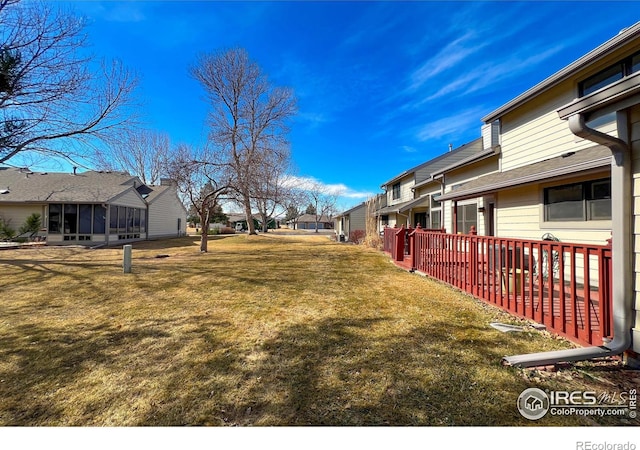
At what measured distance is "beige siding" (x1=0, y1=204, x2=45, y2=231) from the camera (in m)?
17.8

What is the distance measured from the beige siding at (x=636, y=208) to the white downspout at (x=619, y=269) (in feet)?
0.12

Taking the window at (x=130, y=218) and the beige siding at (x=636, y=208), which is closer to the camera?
the beige siding at (x=636, y=208)

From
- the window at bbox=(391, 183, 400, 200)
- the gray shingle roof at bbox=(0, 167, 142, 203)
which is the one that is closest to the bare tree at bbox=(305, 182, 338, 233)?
the window at bbox=(391, 183, 400, 200)

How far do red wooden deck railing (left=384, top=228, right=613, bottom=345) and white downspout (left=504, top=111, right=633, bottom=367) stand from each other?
180 millimetres

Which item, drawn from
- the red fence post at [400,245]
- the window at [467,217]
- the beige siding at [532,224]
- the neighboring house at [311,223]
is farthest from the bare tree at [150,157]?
the neighboring house at [311,223]

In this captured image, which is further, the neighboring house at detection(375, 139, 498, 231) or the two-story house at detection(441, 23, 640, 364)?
the neighboring house at detection(375, 139, 498, 231)

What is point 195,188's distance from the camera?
14914 millimetres

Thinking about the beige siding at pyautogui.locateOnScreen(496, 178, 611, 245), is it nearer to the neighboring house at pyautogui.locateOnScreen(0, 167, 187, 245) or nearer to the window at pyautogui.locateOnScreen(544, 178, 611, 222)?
the window at pyautogui.locateOnScreen(544, 178, 611, 222)

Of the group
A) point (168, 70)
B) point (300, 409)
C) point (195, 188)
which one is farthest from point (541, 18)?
point (195, 188)

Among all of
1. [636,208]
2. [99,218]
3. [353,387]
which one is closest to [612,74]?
[636,208]

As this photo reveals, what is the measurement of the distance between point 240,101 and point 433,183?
20.8m

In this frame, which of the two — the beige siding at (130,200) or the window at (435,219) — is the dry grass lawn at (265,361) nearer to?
the window at (435,219)

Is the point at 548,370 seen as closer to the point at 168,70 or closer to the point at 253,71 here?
the point at 168,70

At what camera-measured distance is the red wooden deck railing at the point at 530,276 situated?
2.93m
